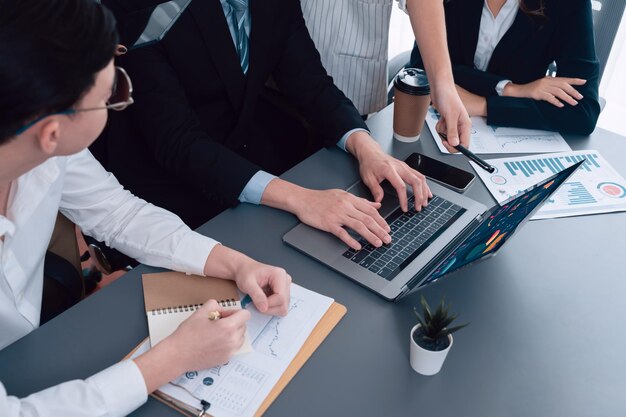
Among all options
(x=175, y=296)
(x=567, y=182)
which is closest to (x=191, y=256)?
(x=175, y=296)

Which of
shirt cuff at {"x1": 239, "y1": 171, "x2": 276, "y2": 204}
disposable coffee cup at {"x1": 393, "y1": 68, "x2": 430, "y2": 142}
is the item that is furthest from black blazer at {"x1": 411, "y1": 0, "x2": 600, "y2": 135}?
shirt cuff at {"x1": 239, "y1": 171, "x2": 276, "y2": 204}

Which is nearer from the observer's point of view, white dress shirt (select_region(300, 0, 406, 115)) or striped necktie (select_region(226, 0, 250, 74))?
striped necktie (select_region(226, 0, 250, 74))

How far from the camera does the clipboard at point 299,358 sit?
33.3 inches

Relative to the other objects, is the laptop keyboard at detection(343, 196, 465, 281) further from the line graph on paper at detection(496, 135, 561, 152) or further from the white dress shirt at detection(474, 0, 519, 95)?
the white dress shirt at detection(474, 0, 519, 95)

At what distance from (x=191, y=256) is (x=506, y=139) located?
0.92 meters

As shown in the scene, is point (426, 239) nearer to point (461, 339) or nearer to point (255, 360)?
point (461, 339)

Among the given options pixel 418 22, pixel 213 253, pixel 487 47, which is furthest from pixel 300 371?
pixel 487 47

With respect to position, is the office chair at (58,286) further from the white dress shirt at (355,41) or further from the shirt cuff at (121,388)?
the white dress shirt at (355,41)

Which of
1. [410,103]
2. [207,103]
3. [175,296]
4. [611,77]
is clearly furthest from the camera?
[611,77]

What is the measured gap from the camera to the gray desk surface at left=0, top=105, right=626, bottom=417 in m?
0.88

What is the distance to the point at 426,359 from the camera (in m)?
0.89

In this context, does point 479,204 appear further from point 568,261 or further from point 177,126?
point 177,126

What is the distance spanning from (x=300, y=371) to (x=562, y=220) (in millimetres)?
711

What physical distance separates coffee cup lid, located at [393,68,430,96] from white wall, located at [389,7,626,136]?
4.32ft
